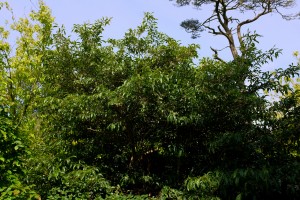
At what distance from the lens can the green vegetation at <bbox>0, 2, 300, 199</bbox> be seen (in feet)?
21.9

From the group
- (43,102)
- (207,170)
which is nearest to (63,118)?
(43,102)

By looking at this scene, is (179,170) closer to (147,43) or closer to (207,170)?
(207,170)

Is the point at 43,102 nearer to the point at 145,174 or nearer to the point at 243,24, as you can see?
the point at 145,174

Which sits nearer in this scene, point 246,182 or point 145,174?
point 246,182

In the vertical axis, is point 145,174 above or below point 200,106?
below

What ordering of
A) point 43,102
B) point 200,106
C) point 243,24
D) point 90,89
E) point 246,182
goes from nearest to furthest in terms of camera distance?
point 246,182
point 200,106
point 43,102
point 90,89
point 243,24

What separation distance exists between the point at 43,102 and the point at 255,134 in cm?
438

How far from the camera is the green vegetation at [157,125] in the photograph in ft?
21.9

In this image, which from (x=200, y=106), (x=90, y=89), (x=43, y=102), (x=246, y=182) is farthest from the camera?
(x=90, y=89)

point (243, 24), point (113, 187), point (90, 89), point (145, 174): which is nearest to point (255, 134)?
point (145, 174)

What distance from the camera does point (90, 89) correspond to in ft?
26.4

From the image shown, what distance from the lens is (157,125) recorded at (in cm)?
744

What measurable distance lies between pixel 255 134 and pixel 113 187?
2969mm

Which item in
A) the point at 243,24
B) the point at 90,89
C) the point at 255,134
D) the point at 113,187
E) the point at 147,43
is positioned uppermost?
the point at 243,24
